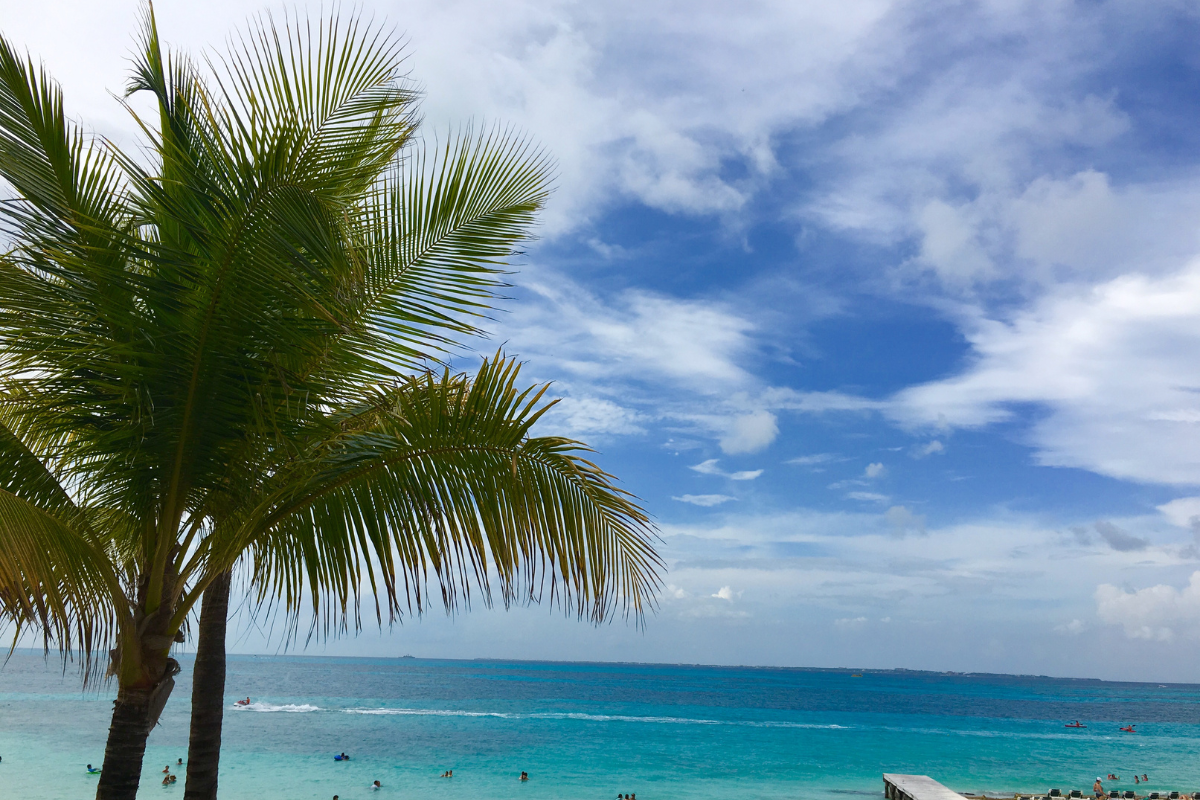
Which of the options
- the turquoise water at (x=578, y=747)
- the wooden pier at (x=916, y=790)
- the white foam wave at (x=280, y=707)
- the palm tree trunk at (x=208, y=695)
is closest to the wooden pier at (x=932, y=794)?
the wooden pier at (x=916, y=790)

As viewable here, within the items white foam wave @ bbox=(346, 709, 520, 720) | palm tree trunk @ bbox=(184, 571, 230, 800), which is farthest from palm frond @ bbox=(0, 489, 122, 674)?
white foam wave @ bbox=(346, 709, 520, 720)

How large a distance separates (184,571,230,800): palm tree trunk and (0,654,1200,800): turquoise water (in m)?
22.7

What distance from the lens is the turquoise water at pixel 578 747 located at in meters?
30.0

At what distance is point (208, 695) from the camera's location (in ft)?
21.7

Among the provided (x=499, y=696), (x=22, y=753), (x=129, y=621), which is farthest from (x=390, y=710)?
(x=129, y=621)

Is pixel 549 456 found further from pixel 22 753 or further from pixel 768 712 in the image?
pixel 768 712

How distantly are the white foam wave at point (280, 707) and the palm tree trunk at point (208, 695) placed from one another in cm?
5634

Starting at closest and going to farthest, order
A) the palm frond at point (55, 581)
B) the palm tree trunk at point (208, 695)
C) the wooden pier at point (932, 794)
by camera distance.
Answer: the palm frond at point (55, 581), the palm tree trunk at point (208, 695), the wooden pier at point (932, 794)

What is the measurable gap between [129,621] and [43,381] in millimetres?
1193

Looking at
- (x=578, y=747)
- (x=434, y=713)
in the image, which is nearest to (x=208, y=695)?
(x=578, y=747)

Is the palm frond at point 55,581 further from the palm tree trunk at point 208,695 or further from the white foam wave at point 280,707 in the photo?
the white foam wave at point 280,707

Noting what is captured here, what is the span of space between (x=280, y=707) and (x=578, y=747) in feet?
92.2

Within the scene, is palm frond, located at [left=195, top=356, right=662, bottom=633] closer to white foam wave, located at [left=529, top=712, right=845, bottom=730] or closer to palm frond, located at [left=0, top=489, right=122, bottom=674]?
palm frond, located at [left=0, top=489, right=122, bottom=674]

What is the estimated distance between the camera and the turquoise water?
30.0 m
